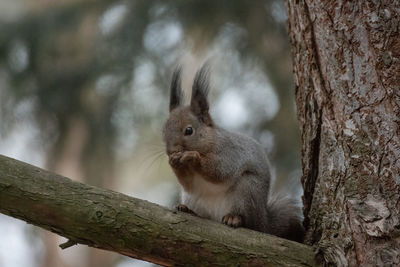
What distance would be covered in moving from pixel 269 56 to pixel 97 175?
1.20 m

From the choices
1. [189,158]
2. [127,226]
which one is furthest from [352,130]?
[127,226]

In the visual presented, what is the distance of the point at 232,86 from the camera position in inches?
130

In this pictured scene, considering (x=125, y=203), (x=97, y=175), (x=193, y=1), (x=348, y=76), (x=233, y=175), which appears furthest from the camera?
(x=97, y=175)

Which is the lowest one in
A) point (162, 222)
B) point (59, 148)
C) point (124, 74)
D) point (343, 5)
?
point (162, 222)

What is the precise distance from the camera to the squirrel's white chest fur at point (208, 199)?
82.3 inches

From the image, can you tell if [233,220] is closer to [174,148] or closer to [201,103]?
[174,148]

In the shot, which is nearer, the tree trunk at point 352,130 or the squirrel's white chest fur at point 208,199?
the tree trunk at point 352,130

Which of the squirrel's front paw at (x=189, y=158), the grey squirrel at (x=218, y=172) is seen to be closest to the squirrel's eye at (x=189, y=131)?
the grey squirrel at (x=218, y=172)

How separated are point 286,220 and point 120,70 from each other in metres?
1.45

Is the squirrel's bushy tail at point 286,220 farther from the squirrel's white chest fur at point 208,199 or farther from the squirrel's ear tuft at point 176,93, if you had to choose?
the squirrel's ear tuft at point 176,93

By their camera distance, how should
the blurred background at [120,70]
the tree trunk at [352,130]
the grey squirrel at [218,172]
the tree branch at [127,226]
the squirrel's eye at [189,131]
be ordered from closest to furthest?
the tree branch at [127,226] < the tree trunk at [352,130] < the grey squirrel at [218,172] < the squirrel's eye at [189,131] < the blurred background at [120,70]

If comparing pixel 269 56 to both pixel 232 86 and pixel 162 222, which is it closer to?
pixel 232 86

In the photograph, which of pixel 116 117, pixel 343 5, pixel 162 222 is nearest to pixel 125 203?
pixel 162 222

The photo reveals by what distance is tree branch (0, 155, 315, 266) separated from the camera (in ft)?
4.84
